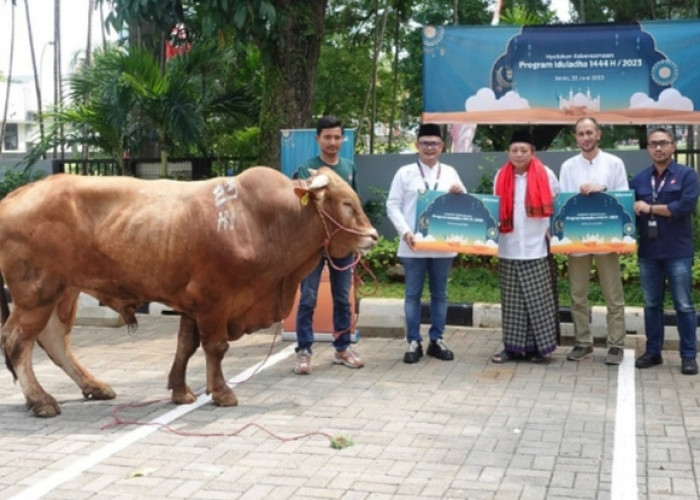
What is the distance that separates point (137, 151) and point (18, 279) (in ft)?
23.9

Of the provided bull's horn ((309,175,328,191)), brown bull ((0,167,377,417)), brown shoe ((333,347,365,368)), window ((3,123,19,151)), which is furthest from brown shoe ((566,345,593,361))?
window ((3,123,19,151))

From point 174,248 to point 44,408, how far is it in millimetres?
1344

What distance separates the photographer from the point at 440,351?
862cm

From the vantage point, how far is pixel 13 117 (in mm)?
58000

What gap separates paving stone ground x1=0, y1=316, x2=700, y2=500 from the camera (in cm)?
526

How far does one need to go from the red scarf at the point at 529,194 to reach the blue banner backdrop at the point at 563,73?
14.2 ft

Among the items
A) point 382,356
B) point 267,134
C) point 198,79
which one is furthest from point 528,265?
point 198,79

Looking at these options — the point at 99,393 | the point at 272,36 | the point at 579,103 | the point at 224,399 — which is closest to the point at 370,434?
the point at 224,399

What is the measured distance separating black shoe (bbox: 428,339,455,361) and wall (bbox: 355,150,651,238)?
443 centimetres

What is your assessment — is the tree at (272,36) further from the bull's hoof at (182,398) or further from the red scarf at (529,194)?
the bull's hoof at (182,398)

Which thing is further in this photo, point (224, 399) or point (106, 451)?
point (224, 399)

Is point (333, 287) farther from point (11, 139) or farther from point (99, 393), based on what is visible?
point (11, 139)

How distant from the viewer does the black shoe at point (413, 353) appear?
8.49 meters

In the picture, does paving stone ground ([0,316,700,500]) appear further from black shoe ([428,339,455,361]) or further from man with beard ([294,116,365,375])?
man with beard ([294,116,365,375])
